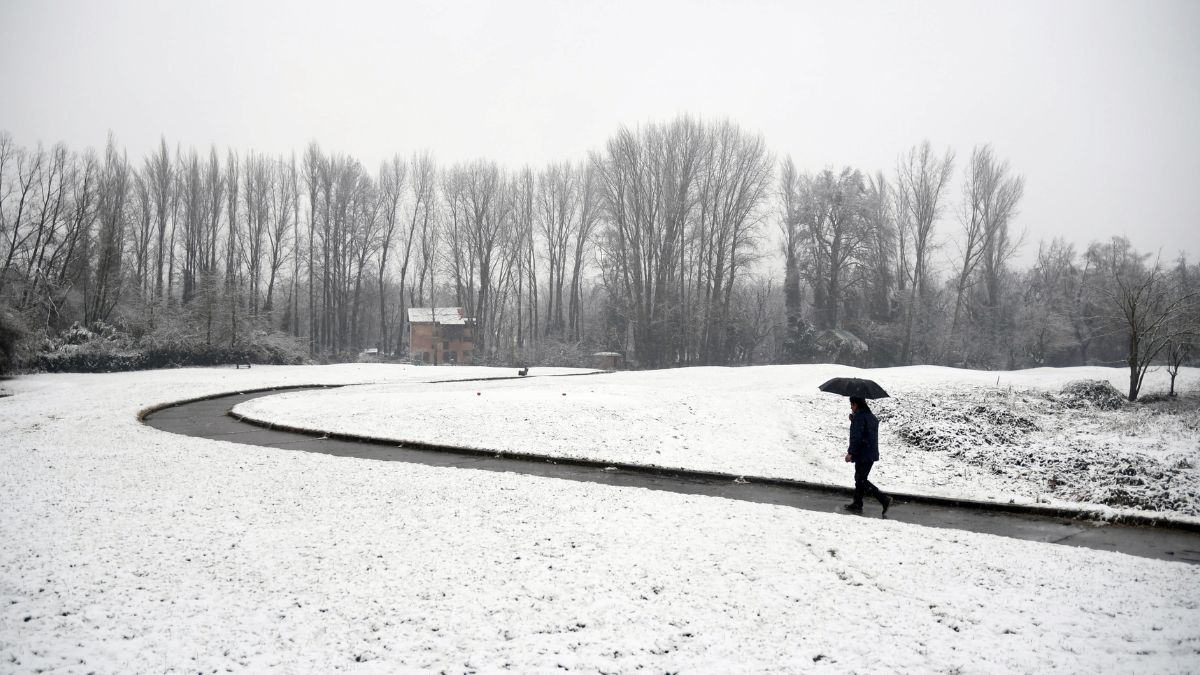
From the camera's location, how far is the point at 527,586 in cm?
546

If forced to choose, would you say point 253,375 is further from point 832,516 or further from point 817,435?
point 832,516

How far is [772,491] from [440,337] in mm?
55334

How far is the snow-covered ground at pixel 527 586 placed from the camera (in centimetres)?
435

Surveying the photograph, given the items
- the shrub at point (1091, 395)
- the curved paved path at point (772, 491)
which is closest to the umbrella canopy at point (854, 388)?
the curved paved path at point (772, 491)

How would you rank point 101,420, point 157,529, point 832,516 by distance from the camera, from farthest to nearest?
point 101,420, point 832,516, point 157,529

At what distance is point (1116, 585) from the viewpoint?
5594 millimetres

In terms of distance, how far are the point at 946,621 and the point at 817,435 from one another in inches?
460

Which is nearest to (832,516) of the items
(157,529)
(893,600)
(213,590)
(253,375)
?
(893,600)

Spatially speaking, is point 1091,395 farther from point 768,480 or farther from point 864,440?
point 864,440

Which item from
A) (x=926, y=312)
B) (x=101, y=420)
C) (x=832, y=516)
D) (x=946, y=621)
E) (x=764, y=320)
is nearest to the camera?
(x=946, y=621)

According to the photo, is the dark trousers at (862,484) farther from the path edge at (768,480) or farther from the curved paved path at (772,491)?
the path edge at (768,480)

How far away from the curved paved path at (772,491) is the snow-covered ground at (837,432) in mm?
480

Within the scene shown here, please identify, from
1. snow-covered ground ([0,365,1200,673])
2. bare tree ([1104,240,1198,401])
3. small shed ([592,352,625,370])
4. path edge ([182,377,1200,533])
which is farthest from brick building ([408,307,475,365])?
snow-covered ground ([0,365,1200,673])

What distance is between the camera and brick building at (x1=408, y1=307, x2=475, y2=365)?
2422 inches
